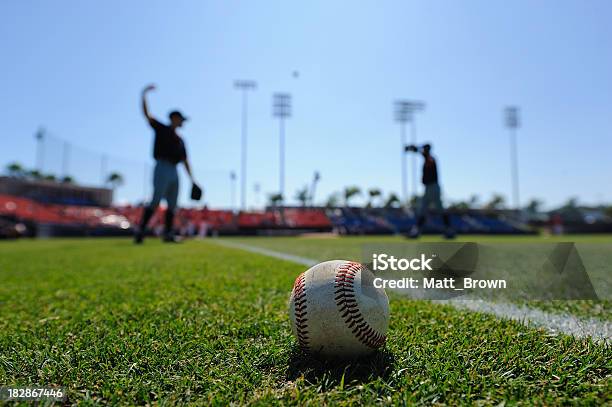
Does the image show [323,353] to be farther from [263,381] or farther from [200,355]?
[200,355]

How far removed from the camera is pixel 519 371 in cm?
146

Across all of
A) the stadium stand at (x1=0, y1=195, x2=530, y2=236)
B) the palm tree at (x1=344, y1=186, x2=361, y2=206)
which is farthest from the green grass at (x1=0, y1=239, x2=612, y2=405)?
the palm tree at (x1=344, y1=186, x2=361, y2=206)

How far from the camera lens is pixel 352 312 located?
60.7 inches

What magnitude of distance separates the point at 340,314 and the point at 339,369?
219mm

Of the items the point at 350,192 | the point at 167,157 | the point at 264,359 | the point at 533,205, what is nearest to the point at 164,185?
the point at 167,157

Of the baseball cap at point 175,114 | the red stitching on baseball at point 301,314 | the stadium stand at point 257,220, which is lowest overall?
the red stitching on baseball at point 301,314

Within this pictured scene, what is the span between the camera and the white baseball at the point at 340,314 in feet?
5.03

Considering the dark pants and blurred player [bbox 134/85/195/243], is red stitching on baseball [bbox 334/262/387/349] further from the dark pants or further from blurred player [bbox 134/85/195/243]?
the dark pants

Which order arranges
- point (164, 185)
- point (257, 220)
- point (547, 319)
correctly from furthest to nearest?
point (257, 220), point (164, 185), point (547, 319)

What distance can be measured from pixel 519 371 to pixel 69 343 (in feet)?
6.92

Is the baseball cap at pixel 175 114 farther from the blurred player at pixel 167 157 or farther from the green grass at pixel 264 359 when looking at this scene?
the green grass at pixel 264 359

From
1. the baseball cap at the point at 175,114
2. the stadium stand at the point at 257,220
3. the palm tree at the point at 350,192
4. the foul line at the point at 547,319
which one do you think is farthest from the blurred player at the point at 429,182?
the palm tree at the point at 350,192

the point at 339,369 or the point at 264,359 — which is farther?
the point at 264,359

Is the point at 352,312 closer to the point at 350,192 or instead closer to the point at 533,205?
the point at 350,192
